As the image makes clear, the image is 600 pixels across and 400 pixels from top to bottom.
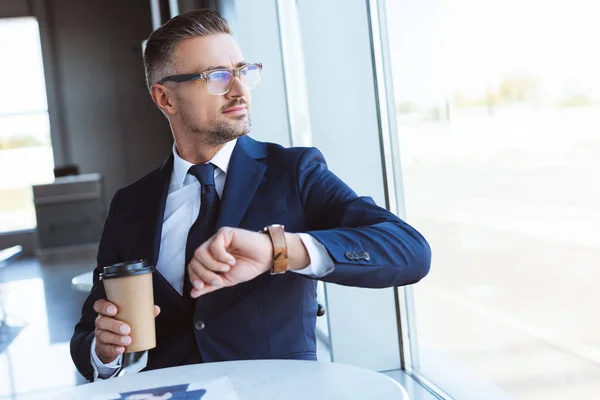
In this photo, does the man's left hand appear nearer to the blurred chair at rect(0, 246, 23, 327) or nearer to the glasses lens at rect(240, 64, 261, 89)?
the glasses lens at rect(240, 64, 261, 89)

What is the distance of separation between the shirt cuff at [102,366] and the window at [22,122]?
10.4m

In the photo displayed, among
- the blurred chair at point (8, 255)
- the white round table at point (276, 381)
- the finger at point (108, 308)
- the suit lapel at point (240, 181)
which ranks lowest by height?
the blurred chair at point (8, 255)

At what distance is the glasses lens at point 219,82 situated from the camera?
5.33ft

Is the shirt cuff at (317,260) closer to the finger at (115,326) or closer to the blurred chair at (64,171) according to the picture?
the finger at (115,326)

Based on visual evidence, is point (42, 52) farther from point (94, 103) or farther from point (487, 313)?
point (487, 313)

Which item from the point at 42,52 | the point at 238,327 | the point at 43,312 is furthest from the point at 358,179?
the point at 42,52

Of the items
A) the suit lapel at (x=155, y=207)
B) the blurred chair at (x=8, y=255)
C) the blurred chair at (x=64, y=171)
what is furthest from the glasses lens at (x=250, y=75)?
the blurred chair at (x=64, y=171)

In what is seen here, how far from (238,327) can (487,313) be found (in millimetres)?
895

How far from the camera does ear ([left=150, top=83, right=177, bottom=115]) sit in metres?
1.76

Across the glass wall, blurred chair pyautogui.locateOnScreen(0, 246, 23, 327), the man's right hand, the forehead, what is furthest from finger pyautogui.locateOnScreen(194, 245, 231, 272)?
blurred chair pyautogui.locateOnScreen(0, 246, 23, 327)

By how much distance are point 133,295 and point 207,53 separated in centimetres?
68

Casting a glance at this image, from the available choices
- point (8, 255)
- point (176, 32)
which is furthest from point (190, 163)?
point (8, 255)

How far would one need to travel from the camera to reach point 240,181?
1.64 metres

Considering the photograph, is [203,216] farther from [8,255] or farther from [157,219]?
[8,255]
